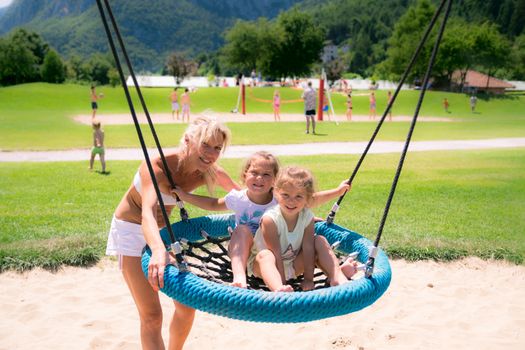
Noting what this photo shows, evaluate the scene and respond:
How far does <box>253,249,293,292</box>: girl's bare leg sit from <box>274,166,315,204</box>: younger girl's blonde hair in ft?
1.16

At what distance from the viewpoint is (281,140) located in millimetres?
14617

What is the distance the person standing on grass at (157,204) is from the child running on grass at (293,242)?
1.42ft

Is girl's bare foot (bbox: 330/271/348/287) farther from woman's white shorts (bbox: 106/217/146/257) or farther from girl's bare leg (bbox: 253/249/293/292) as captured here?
woman's white shorts (bbox: 106/217/146/257)

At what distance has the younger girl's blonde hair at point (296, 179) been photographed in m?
2.39

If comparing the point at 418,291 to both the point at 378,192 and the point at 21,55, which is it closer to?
the point at 378,192

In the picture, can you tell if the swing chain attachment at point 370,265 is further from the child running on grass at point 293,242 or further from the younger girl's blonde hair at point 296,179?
the younger girl's blonde hair at point 296,179

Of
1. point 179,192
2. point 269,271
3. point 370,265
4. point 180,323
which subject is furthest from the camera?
point 180,323

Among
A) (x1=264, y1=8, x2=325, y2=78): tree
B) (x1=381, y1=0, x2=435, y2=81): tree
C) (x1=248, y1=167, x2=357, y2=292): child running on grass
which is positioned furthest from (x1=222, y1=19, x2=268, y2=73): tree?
(x1=248, y1=167, x2=357, y2=292): child running on grass

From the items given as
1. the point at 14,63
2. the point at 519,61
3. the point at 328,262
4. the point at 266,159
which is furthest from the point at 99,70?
the point at 328,262

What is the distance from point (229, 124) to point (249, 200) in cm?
1892

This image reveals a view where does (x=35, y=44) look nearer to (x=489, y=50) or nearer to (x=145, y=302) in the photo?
(x=489, y=50)

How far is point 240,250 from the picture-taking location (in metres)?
2.43

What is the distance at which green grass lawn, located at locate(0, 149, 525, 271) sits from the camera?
506 cm

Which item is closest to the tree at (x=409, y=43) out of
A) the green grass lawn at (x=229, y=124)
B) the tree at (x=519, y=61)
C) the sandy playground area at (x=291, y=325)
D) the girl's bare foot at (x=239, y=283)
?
the green grass lawn at (x=229, y=124)
